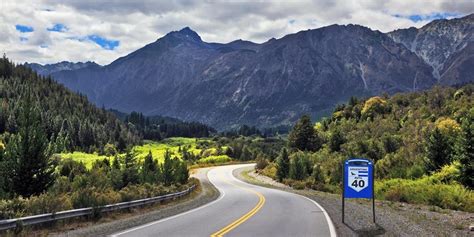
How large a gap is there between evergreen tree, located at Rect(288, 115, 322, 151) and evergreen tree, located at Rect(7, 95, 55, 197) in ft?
172

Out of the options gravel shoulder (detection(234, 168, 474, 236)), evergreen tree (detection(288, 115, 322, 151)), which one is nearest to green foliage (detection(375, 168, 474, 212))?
gravel shoulder (detection(234, 168, 474, 236))

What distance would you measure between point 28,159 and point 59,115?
13895 cm

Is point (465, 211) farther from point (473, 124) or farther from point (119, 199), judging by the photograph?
point (119, 199)

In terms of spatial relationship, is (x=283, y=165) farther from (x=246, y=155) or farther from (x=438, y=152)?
(x=246, y=155)

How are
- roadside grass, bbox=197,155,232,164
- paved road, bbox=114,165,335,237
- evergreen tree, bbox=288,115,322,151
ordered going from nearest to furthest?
1. paved road, bbox=114,165,335,237
2. evergreen tree, bbox=288,115,322,151
3. roadside grass, bbox=197,155,232,164

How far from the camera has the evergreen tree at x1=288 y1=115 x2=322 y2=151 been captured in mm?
74356

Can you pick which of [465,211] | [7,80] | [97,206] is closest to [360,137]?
[465,211]

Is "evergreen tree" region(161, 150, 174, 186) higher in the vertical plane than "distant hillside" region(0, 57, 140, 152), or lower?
lower

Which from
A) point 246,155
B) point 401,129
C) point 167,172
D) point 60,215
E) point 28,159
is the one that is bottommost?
point 246,155

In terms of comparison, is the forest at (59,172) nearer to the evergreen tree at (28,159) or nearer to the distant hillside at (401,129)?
the evergreen tree at (28,159)

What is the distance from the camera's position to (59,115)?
15675cm

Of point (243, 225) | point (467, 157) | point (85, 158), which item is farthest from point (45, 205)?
point (85, 158)

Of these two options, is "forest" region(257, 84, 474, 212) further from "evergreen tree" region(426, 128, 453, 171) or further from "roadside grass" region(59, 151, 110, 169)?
"roadside grass" region(59, 151, 110, 169)

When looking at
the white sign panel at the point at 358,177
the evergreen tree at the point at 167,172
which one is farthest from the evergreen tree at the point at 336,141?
the white sign panel at the point at 358,177
